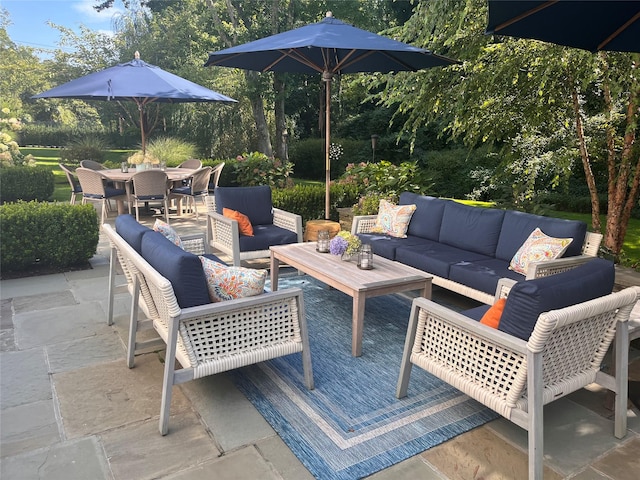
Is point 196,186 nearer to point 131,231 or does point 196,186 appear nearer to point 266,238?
point 266,238

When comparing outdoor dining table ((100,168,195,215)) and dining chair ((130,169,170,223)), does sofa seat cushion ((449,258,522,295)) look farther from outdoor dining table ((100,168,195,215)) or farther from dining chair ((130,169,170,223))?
outdoor dining table ((100,168,195,215))

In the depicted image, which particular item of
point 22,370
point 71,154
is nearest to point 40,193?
point 71,154

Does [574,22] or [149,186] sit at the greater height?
[574,22]

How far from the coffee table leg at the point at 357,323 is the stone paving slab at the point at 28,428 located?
6.02ft

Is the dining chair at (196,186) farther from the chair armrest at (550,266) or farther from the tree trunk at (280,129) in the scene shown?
the tree trunk at (280,129)

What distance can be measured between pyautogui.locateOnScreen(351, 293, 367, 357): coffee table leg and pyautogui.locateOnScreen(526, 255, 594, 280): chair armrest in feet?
4.13

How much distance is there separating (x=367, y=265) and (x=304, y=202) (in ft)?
10.3

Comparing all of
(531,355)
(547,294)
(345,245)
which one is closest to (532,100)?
(345,245)

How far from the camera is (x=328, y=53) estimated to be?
5.30 meters

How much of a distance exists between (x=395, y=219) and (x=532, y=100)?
2.06 meters

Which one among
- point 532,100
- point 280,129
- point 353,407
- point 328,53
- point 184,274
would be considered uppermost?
point 328,53

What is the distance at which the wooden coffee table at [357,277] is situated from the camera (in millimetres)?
3252

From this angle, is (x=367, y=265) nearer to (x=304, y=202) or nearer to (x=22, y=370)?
(x=22, y=370)

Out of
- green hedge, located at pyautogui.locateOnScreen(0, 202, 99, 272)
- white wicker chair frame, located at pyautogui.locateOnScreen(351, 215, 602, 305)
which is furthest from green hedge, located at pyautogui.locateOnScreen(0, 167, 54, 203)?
white wicker chair frame, located at pyautogui.locateOnScreen(351, 215, 602, 305)
